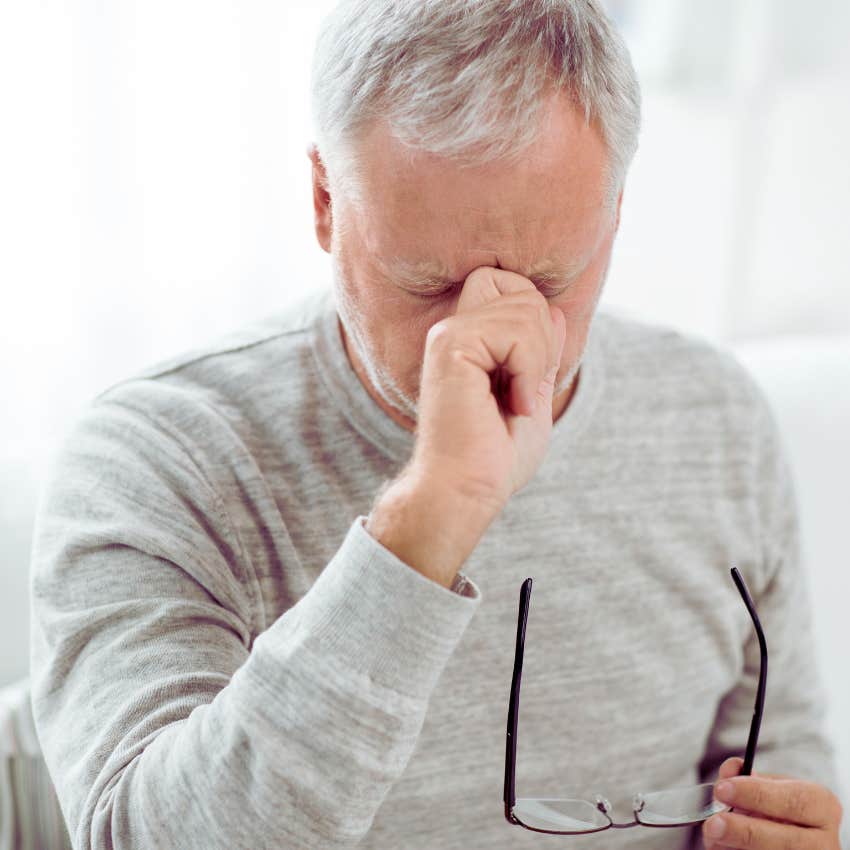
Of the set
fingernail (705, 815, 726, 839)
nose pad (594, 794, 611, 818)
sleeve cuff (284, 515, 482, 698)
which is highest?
sleeve cuff (284, 515, 482, 698)

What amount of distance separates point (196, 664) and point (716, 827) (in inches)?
19.8

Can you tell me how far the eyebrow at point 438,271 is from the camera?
90 cm

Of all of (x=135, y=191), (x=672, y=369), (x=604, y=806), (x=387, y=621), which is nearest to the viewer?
(x=387, y=621)

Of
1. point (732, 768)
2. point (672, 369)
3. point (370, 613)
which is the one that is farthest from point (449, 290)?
point (732, 768)

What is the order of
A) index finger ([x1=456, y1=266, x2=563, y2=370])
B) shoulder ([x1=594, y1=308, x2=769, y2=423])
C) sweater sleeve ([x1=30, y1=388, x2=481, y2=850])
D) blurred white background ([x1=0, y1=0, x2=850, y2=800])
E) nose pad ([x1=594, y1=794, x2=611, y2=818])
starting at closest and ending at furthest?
sweater sleeve ([x1=30, y1=388, x2=481, y2=850]), index finger ([x1=456, y1=266, x2=563, y2=370]), nose pad ([x1=594, y1=794, x2=611, y2=818]), shoulder ([x1=594, y1=308, x2=769, y2=423]), blurred white background ([x1=0, y1=0, x2=850, y2=800])

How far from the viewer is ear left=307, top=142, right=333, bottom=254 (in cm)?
100

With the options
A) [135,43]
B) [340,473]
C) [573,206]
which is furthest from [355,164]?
[135,43]

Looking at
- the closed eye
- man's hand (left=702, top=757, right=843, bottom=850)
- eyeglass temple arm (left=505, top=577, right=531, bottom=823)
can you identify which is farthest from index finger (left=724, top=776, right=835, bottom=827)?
the closed eye

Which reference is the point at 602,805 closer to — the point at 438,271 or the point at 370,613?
the point at 370,613

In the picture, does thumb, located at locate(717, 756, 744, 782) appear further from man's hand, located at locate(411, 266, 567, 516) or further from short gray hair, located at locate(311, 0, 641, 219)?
short gray hair, located at locate(311, 0, 641, 219)

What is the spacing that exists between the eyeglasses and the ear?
37 centimetres

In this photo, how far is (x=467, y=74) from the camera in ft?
2.85

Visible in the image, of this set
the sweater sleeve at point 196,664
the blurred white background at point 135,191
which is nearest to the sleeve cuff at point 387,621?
the sweater sleeve at point 196,664

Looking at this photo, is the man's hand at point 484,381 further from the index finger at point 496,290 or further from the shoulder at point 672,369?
the shoulder at point 672,369
